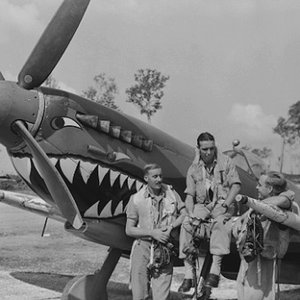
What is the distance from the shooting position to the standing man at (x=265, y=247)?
4809 millimetres

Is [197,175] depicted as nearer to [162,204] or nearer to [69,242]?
[162,204]

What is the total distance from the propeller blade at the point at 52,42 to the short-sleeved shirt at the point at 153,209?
164 centimetres

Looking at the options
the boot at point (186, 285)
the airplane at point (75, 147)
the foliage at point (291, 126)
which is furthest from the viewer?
the foliage at point (291, 126)

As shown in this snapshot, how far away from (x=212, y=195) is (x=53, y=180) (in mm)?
1593

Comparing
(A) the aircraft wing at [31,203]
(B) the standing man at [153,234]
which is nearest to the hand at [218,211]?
(B) the standing man at [153,234]

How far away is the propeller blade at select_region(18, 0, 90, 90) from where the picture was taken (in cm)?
557

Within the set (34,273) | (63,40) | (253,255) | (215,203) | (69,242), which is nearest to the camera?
(253,255)

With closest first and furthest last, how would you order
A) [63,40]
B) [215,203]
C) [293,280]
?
[215,203] → [63,40] → [293,280]

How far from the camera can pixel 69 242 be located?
49.3 ft

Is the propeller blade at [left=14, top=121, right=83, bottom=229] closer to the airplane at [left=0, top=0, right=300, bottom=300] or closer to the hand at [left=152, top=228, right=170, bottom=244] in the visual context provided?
the airplane at [left=0, top=0, right=300, bottom=300]

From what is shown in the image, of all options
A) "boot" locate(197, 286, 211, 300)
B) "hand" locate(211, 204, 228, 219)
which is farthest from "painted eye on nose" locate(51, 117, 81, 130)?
"boot" locate(197, 286, 211, 300)

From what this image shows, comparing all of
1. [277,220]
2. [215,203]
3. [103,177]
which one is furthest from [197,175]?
[103,177]

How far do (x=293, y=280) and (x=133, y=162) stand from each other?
2925 mm

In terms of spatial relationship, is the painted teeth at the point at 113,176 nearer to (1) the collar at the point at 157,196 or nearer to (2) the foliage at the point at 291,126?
(1) the collar at the point at 157,196
